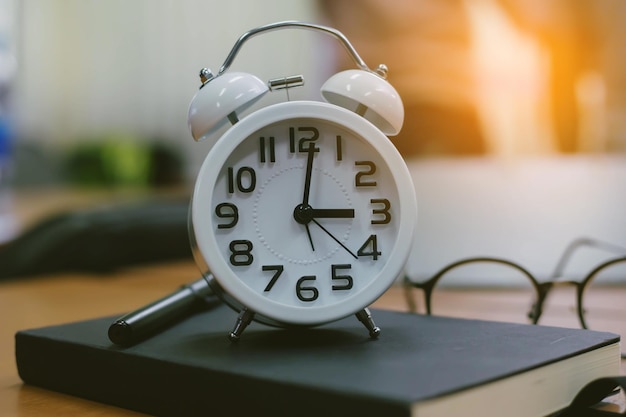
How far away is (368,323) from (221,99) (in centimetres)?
22

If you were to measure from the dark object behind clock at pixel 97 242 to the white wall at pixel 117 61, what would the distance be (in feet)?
7.76

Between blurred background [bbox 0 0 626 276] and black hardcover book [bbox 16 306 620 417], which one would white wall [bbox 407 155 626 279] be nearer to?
blurred background [bbox 0 0 626 276]

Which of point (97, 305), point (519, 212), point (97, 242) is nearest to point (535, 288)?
point (97, 305)

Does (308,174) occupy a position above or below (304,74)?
below

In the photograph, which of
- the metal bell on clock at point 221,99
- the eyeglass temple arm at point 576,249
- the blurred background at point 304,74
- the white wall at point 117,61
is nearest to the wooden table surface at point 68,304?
the eyeglass temple arm at point 576,249

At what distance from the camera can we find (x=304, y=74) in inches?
163

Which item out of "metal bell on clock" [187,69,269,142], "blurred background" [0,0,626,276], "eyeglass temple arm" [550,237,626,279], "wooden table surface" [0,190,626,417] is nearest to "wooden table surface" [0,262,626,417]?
"wooden table surface" [0,190,626,417]

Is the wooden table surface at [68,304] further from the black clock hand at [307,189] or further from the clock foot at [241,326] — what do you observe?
the black clock hand at [307,189]

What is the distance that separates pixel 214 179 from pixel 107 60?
4.13 m

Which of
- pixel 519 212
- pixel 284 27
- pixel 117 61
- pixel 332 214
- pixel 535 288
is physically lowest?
pixel 519 212

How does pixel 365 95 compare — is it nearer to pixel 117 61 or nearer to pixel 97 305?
pixel 97 305

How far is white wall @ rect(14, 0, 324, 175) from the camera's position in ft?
14.2

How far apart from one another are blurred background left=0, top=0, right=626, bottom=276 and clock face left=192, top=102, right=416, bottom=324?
2.98 m

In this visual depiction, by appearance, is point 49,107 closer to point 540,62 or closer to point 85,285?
point 540,62
